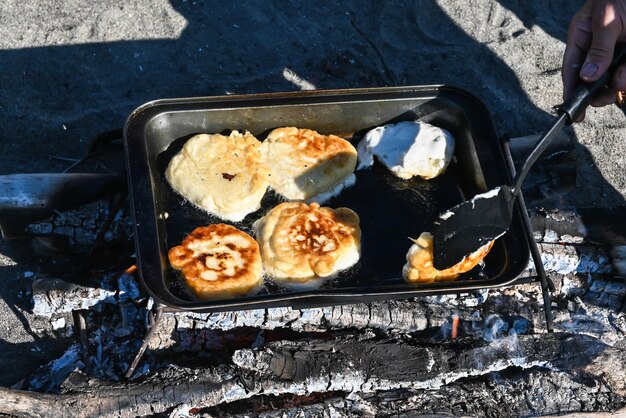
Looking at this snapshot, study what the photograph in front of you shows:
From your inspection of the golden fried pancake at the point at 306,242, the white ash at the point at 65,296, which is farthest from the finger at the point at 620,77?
the white ash at the point at 65,296

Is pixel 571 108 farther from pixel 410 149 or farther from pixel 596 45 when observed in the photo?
pixel 410 149

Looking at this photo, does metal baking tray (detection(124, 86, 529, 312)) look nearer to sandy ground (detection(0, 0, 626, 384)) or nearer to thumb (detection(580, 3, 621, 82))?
thumb (detection(580, 3, 621, 82))

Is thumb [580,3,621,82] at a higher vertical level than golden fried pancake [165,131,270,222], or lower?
higher

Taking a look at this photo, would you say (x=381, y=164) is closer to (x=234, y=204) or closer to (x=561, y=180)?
(x=234, y=204)

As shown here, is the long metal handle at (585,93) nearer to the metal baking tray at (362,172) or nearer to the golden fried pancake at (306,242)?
the metal baking tray at (362,172)

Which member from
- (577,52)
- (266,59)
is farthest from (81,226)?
(577,52)

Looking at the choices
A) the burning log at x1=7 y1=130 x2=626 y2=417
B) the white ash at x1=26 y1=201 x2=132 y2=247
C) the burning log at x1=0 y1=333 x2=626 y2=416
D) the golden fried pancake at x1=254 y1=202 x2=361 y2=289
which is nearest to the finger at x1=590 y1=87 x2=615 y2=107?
the burning log at x1=7 y1=130 x2=626 y2=417

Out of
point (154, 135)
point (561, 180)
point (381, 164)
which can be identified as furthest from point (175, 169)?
point (561, 180)
